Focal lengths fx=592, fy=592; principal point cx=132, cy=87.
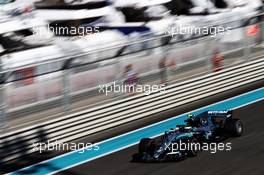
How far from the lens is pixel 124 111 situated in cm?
1266

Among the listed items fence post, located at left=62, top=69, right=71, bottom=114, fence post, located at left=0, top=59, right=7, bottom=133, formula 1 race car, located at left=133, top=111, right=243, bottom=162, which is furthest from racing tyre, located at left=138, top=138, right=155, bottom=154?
fence post, located at left=0, top=59, right=7, bottom=133

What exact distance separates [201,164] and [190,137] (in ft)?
1.82

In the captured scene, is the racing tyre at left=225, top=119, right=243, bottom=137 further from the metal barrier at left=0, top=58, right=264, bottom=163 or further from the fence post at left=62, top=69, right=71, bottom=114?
the fence post at left=62, top=69, right=71, bottom=114

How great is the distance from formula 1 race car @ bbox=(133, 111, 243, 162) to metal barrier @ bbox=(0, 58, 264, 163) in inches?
66.0

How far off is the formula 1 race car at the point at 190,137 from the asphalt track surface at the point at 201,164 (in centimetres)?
13

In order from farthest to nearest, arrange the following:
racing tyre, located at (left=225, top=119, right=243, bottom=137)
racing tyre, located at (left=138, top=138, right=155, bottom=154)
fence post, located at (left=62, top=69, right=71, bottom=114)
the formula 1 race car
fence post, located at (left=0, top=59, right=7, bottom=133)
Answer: fence post, located at (left=62, top=69, right=71, bottom=114) < racing tyre, located at (left=225, top=119, right=243, bottom=137) < fence post, located at (left=0, top=59, right=7, bottom=133) < racing tyre, located at (left=138, top=138, right=155, bottom=154) < the formula 1 race car

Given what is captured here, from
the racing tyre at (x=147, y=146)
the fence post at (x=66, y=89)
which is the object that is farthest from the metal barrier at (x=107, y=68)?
the racing tyre at (x=147, y=146)

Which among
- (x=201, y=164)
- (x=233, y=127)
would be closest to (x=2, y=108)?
(x=201, y=164)

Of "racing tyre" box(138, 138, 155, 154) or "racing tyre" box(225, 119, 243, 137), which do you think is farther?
"racing tyre" box(225, 119, 243, 137)

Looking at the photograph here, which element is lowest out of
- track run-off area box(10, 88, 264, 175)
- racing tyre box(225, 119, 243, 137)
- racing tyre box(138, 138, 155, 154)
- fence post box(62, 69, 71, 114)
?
track run-off area box(10, 88, 264, 175)

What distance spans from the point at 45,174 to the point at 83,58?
3007mm

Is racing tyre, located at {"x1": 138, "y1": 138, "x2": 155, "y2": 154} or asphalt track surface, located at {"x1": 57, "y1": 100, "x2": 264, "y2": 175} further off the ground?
racing tyre, located at {"x1": 138, "y1": 138, "x2": 155, "y2": 154}

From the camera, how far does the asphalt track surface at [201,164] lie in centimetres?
944

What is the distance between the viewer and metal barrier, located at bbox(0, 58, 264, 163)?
10.6 metres
